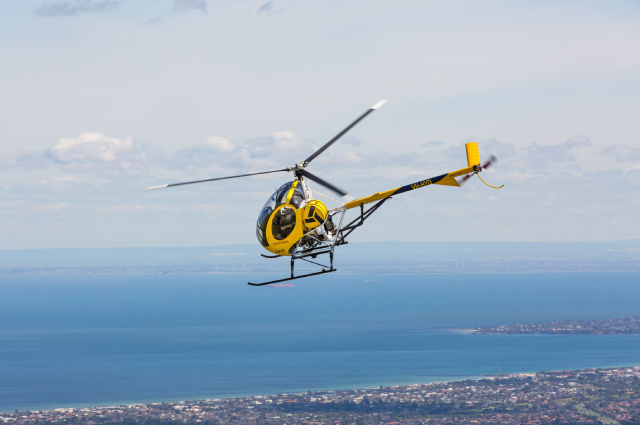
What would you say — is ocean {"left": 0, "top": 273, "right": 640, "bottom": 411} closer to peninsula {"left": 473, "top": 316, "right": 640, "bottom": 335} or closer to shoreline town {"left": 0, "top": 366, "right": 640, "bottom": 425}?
peninsula {"left": 473, "top": 316, "right": 640, "bottom": 335}

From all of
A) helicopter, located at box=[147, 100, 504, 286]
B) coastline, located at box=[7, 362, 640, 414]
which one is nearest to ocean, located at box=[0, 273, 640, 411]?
coastline, located at box=[7, 362, 640, 414]

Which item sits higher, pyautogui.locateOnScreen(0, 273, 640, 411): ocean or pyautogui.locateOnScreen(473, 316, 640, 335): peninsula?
pyautogui.locateOnScreen(0, 273, 640, 411): ocean

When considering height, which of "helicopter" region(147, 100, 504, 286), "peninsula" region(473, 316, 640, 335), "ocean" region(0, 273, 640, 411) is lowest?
"peninsula" region(473, 316, 640, 335)

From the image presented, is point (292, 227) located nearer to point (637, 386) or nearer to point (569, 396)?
point (569, 396)

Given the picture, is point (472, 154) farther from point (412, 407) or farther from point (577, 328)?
point (577, 328)

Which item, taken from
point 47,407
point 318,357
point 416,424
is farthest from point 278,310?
point 416,424
